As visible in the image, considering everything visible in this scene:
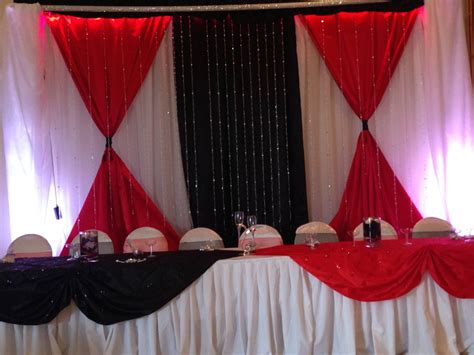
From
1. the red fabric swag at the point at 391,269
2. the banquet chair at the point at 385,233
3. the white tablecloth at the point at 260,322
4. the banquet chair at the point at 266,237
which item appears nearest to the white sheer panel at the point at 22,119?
the banquet chair at the point at 266,237

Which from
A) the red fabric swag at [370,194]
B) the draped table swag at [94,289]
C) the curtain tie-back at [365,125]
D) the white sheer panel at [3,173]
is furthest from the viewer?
the curtain tie-back at [365,125]

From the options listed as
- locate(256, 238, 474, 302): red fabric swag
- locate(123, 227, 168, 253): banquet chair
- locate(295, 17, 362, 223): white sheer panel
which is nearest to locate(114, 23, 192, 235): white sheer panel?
locate(123, 227, 168, 253): banquet chair

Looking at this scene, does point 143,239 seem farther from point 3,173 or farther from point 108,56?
point 108,56

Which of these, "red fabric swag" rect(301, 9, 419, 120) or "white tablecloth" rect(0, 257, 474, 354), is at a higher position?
"red fabric swag" rect(301, 9, 419, 120)

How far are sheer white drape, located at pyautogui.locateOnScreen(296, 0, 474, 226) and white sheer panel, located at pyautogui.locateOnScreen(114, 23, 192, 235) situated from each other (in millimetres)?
1557

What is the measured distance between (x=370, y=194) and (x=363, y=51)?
1710 millimetres

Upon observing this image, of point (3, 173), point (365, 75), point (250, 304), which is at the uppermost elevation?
point (365, 75)

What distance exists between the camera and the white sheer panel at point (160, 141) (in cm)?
676

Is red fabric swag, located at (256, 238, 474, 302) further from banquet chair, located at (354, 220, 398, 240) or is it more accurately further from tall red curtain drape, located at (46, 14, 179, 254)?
tall red curtain drape, located at (46, 14, 179, 254)

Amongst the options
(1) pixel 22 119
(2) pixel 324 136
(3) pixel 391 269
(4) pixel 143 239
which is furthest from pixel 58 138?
(3) pixel 391 269

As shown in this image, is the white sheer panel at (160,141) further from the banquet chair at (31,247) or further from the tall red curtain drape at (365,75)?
the tall red curtain drape at (365,75)

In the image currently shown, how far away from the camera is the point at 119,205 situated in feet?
21.8

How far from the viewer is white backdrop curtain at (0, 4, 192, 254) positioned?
20.5ft

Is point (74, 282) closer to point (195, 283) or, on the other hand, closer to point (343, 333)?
point (195, 283)
